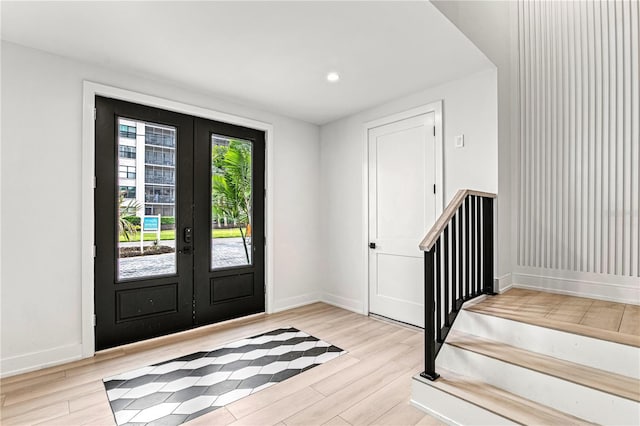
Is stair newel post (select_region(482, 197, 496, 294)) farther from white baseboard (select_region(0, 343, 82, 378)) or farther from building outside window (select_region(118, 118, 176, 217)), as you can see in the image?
white baseboard (select_region(0, 343, 82, 378))

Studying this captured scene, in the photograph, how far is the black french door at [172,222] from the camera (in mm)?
2973

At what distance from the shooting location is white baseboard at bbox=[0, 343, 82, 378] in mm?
2447

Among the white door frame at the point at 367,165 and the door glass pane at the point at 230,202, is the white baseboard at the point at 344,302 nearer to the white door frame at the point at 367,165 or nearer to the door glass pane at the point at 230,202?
the white door frame at the point at 367,165

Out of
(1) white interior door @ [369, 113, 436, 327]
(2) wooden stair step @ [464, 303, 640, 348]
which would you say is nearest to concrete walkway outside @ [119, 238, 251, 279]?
(1) white interior door @ [369, 113, 436, 327]

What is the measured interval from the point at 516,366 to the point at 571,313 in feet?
2.56

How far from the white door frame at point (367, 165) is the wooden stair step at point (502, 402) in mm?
1685

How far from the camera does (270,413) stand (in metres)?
2.03

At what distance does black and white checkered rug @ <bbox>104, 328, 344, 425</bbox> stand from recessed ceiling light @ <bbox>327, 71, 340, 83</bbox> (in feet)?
8.46

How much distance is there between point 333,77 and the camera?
122 inches

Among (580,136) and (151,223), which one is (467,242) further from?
(151,223)

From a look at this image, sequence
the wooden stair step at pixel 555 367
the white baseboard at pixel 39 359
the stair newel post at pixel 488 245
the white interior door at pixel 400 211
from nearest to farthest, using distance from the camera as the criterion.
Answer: the wooden stair step at pixel 555 367, the white baseboard at pixel 39 359, the stair newel post at pixel 488 245, the white interior door at pixel 400 211

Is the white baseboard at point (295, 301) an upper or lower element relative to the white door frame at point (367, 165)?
lower

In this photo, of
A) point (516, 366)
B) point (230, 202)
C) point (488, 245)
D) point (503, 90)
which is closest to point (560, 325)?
point (516, 366)

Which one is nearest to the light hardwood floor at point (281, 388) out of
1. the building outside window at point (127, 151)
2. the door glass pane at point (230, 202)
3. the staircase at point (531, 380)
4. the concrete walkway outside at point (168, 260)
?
the staircase at point (531, 380)
